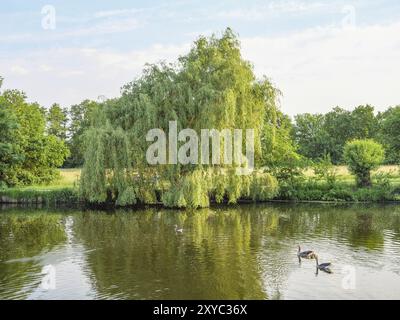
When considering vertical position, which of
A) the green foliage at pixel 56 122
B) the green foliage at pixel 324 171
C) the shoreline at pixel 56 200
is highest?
the green foliage at pixel 56 122

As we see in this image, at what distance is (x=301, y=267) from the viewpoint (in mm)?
15914

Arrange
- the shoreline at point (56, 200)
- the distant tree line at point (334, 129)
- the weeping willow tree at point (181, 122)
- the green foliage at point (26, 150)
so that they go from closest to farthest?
the weeping willow tree at point (181, 122) → the shoreline at point (56, 200) → the green foliage at point (26, 150) → the distant tree line at point (334, 129)

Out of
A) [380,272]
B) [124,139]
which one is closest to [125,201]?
[124,139]

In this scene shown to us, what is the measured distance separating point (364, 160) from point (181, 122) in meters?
14.4

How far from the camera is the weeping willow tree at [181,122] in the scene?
29.6 metres

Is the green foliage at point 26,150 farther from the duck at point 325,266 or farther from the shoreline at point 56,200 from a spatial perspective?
the duck at point 325,266

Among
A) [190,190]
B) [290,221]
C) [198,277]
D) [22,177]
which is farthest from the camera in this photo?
[22,177]

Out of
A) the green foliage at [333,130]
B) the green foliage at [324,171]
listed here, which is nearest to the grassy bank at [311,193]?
the green foliage at [324,171]

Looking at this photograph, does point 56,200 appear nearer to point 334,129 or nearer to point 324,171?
point 324,171

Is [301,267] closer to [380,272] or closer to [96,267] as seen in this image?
[380,272]

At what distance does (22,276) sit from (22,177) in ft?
84.3

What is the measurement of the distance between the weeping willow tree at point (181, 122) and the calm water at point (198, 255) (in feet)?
8.80

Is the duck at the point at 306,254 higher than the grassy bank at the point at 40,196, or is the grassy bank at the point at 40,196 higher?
the grassy bank at the point at 40,196

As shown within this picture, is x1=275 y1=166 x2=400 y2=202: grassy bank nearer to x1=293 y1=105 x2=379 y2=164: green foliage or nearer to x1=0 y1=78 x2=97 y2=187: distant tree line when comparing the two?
x1=0 y1=78 x2=97 y2=187: distant tree line
